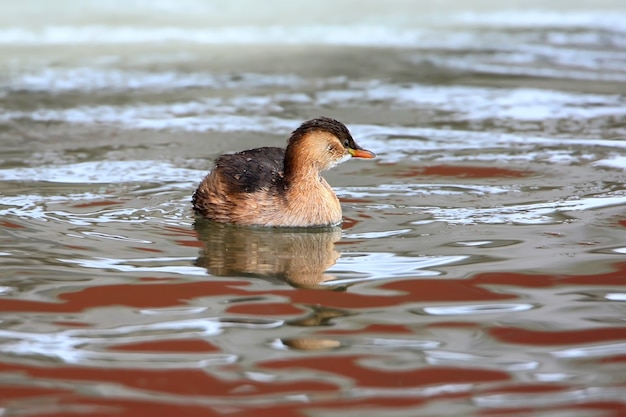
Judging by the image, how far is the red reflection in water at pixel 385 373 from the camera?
4969 mm

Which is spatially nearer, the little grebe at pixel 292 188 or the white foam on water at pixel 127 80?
the little grebe at pixel 292 188

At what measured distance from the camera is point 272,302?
6.07 m

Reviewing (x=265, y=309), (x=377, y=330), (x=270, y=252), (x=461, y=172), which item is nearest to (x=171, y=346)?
(x=265, y=309)

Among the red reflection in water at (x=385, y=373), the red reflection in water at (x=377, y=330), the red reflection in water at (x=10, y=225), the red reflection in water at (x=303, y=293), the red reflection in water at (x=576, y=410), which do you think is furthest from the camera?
the red reflection in water at (x=10, y=225)

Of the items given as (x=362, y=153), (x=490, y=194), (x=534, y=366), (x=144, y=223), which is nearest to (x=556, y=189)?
(x=490, y=194)

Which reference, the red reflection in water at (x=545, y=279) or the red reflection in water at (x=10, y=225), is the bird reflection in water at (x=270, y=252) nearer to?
the red reflection in water at (x=545, y=279)

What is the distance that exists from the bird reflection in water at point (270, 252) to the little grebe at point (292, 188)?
0.09 meters

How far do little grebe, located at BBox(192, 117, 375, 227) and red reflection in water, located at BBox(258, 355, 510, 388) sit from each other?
2794mm

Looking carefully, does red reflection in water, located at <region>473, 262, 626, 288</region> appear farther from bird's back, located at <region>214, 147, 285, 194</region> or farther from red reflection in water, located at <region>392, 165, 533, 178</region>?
red reflection in water, located at <region>392, 165, 533, 178</region>

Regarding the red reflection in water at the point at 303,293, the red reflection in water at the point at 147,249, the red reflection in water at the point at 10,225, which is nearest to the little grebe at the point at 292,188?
the red reflection in water at the point at 147,249

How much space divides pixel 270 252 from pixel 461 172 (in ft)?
9.56

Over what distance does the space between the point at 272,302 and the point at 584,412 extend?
2.00 metres

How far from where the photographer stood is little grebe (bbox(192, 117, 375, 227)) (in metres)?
7.93

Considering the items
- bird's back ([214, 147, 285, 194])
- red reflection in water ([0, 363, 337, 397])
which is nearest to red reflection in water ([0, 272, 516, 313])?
red reflection in water ([0, 363, 337, 397])
